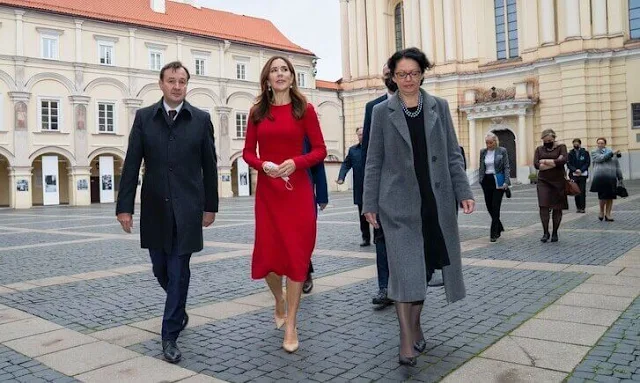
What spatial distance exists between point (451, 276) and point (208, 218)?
6.32ft

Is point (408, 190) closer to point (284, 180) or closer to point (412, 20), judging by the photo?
point (284, 180)

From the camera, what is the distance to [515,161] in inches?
1446

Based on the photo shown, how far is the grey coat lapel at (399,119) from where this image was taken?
153 inches

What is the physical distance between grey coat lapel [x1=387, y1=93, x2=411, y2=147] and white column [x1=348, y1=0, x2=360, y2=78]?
42.1m

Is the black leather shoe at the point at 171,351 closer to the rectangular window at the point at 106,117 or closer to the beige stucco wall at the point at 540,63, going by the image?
the beige stucco wall at the point at 540,63

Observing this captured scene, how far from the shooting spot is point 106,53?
38.9 meters

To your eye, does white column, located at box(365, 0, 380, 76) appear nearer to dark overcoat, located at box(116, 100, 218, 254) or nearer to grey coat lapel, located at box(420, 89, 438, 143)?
dark overcoat, located at box(116, 100, 218, 254)

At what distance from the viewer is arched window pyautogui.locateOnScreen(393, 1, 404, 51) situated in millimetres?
43969

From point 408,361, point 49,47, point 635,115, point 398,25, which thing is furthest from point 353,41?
point 408,361

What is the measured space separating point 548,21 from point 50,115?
31.7 meters

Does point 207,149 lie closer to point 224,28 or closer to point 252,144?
point 252,144

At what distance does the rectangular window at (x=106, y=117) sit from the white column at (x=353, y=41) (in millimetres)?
18509

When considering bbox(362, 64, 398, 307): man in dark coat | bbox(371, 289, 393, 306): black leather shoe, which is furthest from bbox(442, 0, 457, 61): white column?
bbox(371, 289, 393, 306): black leather shoe

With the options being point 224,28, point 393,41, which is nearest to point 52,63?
point 224,28
